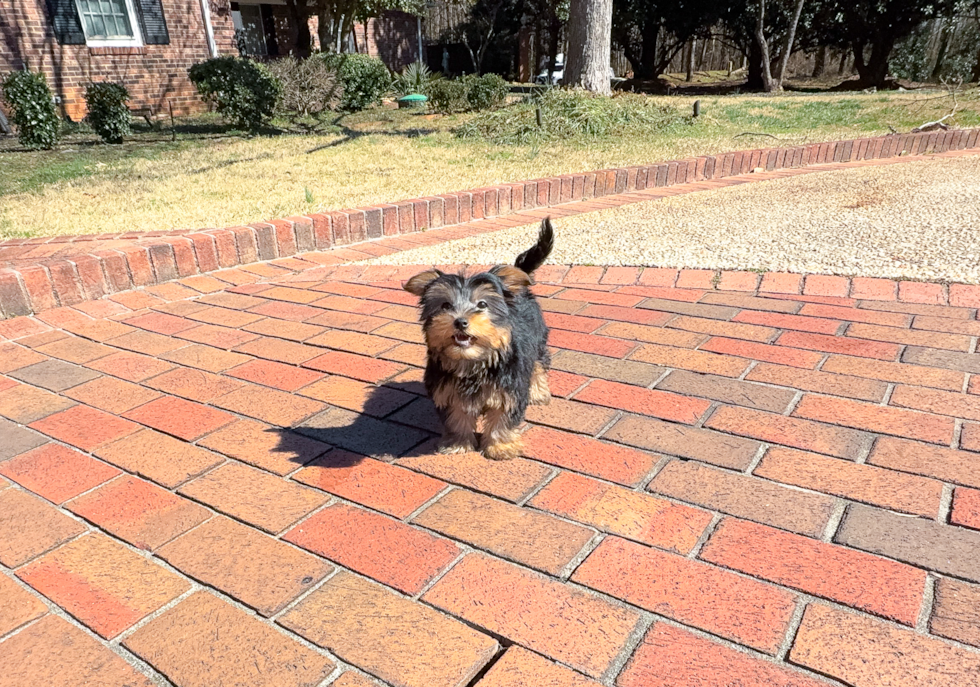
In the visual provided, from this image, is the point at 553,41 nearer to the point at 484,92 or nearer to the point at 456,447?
the point at 484,92

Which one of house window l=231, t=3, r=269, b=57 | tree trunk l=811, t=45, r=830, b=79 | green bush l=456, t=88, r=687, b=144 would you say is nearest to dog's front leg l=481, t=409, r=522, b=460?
green bush l=456, t=88, r=687, b=144

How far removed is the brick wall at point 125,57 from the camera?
1191 centimetres

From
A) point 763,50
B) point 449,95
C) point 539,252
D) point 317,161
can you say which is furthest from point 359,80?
point 539,252

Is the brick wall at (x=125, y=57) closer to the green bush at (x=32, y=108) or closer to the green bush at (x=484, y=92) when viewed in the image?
the green bush at (x=32, y=108)

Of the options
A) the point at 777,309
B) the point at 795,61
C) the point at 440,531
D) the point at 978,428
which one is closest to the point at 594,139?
the point at 777,309

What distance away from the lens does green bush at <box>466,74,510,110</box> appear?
1148 centimetres

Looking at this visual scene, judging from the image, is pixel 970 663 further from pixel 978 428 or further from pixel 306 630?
pixel 306 630

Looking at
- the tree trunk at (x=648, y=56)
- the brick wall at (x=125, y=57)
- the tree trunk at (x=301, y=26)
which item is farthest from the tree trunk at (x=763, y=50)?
the brick wall at (x=125, y=57)

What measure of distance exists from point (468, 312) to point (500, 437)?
1.87ft

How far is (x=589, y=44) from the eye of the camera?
421 inches

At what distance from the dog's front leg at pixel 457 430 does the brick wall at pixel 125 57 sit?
44.6 ft

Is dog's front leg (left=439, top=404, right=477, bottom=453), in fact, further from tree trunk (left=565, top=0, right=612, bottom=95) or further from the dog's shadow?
tree trunk (left=565, top=0, right=612, bottom=95)

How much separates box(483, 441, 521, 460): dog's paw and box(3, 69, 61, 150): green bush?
→ 972 cm

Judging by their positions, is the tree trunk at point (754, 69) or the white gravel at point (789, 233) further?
the tree trunk at point (754, 69)
